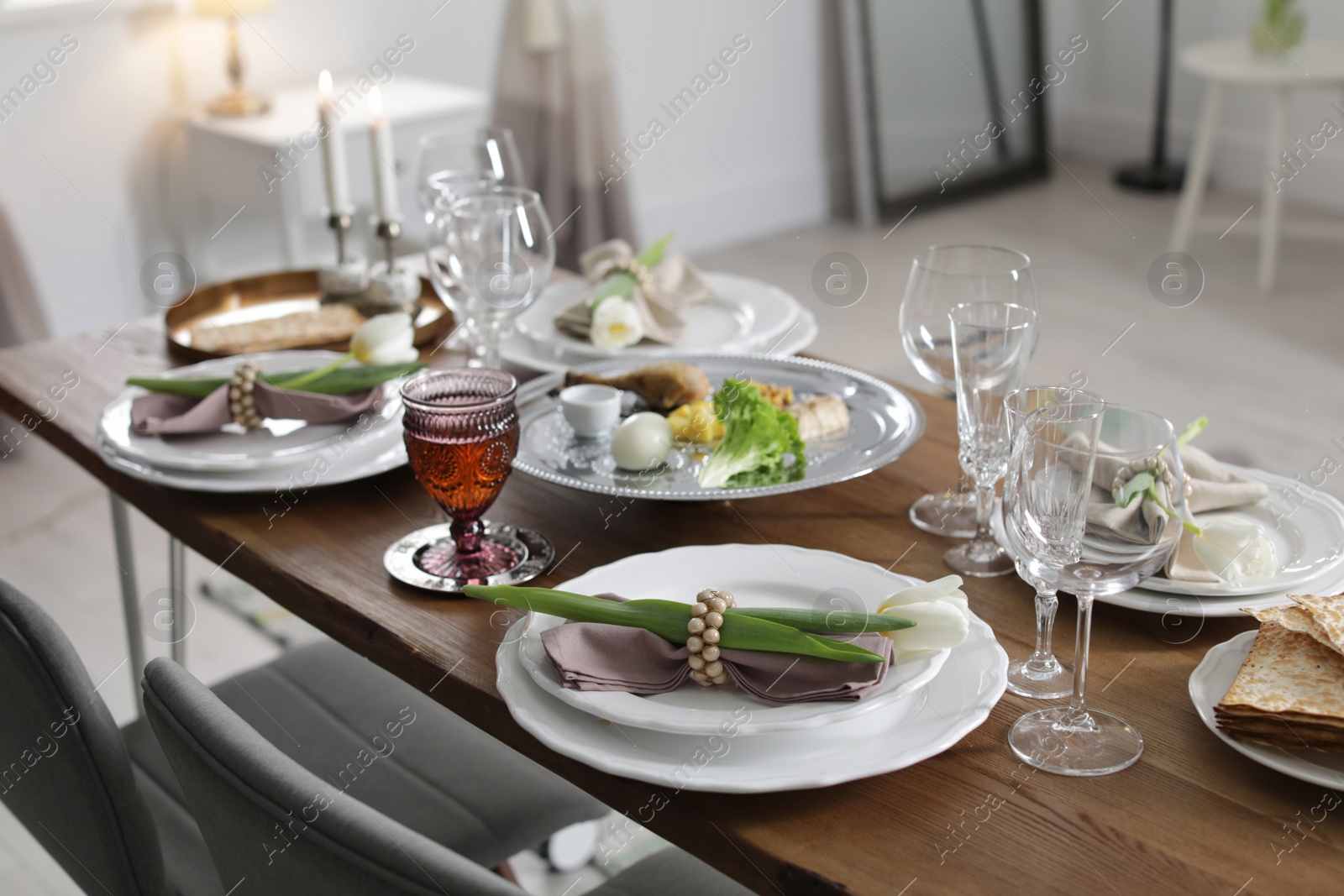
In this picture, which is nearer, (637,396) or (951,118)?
(637,396)

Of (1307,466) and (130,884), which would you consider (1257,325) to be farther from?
(130,884)

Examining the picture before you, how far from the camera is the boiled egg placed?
114 centimetres

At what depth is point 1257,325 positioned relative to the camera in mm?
3676

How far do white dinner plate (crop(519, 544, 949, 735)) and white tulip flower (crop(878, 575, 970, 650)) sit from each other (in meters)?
0.01

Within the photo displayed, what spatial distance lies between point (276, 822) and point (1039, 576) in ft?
1.58

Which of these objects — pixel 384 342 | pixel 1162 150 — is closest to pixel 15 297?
pixel 384 342

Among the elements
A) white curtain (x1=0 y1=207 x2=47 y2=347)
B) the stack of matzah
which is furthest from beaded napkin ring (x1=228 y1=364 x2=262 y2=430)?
white curtain (x1=0 y1=207 x2=47 y2=347)

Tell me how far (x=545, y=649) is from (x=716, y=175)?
3.82m

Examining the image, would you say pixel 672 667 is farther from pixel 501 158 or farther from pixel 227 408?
pixel 501 158

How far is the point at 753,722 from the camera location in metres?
0.78

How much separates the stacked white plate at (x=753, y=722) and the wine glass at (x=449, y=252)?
56cm

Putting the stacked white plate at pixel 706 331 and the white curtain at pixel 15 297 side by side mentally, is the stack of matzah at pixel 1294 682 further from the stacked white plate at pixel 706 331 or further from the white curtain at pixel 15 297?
the white curtain at pixel 15 297

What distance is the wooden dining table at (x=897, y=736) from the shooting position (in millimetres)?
Answer: 714

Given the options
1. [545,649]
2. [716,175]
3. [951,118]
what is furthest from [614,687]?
[951,118]
